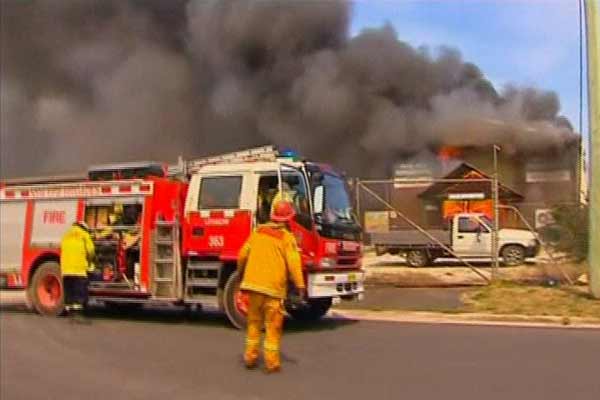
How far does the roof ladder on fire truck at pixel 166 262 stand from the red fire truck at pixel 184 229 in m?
0.01

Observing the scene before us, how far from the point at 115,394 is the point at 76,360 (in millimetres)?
1641

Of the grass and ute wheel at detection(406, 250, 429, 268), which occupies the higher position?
ute wheel at detection(406, 250, 429, 268)

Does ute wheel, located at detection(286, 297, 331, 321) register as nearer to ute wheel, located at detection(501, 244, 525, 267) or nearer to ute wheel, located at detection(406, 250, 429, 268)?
ute wheel, located at detection(406, 250, 429, 268)

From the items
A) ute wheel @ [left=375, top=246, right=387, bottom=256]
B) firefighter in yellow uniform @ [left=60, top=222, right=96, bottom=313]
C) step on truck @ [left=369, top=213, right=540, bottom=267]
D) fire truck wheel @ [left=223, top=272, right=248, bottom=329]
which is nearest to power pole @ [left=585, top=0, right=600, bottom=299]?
fire truck wheel @ [left=223, top=272, right=248, bottom=329]

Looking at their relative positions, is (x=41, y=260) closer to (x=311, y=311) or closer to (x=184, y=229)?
(x=184, y=229)

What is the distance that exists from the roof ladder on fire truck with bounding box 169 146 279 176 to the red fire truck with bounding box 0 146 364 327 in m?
0.02

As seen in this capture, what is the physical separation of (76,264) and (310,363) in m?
4.27

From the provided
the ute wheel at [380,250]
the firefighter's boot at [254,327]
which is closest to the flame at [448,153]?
the ute wheel at [380,250]

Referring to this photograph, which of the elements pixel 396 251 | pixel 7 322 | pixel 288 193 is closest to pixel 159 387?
pixel 288 193

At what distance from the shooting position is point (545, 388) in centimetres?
568

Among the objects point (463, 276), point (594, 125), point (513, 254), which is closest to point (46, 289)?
point (594, 125)

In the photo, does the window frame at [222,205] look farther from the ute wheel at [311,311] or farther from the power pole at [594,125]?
the power pole at [594,125]

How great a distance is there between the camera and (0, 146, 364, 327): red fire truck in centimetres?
929

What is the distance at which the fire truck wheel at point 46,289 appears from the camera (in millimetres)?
10961
